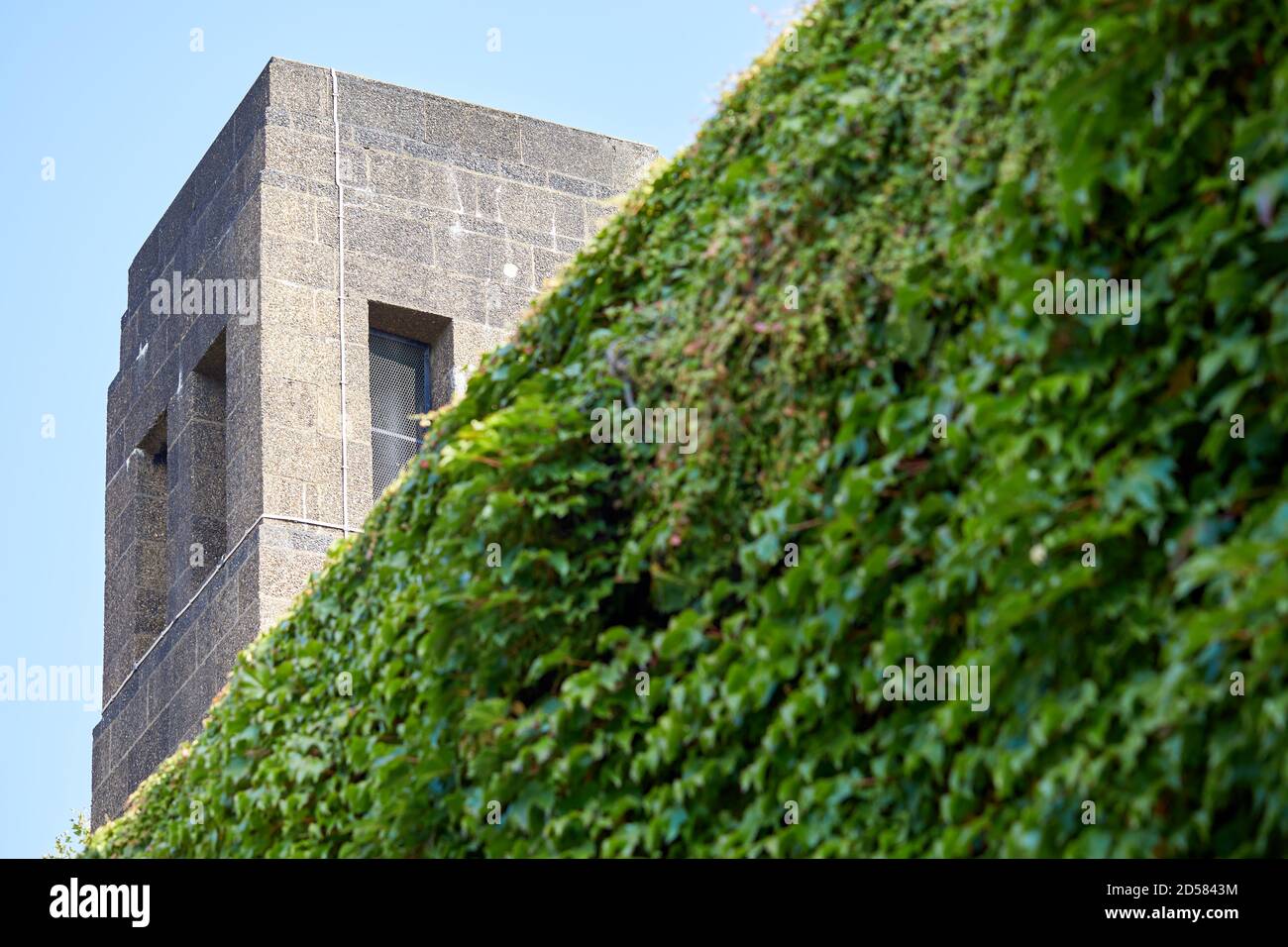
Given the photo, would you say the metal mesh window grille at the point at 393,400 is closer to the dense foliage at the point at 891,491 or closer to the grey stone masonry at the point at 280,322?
the grey stone masonry at the point at 280,322

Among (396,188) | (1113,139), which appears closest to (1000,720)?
(1113,139)

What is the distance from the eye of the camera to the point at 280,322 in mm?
13531

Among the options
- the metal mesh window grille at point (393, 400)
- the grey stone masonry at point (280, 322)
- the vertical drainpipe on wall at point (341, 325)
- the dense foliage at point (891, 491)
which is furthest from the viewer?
the metal mesh window grille at point (393, 400)

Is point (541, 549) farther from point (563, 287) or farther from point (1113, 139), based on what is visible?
point (1113, 139)

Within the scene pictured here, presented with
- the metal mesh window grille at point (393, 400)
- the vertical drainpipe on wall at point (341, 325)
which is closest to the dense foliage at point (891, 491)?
the vertical drainpipe on wall at point (341, 325)

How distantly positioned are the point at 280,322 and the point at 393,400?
129cm

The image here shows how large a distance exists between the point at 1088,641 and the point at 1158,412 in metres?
0.55

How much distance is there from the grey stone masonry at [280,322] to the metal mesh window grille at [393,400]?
0.42 ft

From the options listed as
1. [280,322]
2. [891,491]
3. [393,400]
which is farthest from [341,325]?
[891,491]

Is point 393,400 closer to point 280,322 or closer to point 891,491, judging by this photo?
point 280,322

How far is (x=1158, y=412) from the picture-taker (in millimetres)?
3973

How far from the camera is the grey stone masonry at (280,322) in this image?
43.5 ft

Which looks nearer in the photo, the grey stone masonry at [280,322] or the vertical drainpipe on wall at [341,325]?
the grey stone masonry at [280,322]
